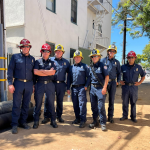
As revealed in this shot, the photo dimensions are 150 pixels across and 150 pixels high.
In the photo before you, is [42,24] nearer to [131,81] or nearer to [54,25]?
[54,25]

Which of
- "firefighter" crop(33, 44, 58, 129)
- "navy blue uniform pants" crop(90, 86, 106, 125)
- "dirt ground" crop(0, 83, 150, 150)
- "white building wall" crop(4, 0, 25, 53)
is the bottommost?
"dirt ground" crop(0, 83, 150, 150)

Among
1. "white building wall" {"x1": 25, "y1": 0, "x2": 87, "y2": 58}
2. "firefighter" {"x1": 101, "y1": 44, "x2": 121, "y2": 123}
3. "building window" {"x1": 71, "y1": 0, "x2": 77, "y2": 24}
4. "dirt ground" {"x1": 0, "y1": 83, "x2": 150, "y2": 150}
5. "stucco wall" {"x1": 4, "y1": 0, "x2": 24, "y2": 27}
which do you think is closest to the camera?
"dirt ground" {"x1": 0, "y1": 83, "x2": 150, "y2": 150}

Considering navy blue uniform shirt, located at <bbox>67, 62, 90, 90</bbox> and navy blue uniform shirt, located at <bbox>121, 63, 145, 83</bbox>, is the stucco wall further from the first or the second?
navy blue uniform shirt, located at <bbox>121, 63, 145, 83</bbox>

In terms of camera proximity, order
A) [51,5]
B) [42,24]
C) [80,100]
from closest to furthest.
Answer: [80,100], [42,24], [51,5]

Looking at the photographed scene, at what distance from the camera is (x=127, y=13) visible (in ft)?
52.9

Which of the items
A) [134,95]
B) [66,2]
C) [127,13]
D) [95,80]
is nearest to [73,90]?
[95,80]

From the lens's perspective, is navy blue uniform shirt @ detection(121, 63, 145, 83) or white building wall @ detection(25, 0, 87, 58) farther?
white building wall @ detection(25, 0, 87, 58)

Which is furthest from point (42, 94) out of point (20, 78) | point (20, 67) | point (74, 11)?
point (74, 11)

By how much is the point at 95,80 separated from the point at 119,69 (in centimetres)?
117

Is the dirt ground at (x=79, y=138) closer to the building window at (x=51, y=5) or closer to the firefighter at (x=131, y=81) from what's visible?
the firefighter at (x=131, y=81)

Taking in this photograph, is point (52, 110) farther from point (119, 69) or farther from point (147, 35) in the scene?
point (147, 35)

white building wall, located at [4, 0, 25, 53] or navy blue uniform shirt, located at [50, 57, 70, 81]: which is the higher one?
white building wall, located at [4, 0, 25, 53]

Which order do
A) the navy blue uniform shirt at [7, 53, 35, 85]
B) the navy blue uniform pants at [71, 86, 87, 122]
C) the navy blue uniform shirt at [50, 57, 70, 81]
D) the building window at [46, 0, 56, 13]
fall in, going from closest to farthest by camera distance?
the navy blue uniform shirt at [7, 53, 35, 85] → the navy blue uniform pants at [71, 86, 87, 122] → the navy blue uniform shirt at [50, 57, 70, 81] → the building window at [46, 0, 56, 13]

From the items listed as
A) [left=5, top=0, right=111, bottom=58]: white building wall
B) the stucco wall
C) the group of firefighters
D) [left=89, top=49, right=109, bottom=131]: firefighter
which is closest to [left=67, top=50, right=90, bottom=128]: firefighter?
the group of firefighters
